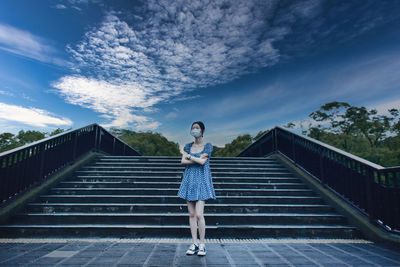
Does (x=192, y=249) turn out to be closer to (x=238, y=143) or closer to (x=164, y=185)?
(x=164, y=185)

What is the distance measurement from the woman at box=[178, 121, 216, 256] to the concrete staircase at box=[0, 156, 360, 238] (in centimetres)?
95

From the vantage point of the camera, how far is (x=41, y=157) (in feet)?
16.7

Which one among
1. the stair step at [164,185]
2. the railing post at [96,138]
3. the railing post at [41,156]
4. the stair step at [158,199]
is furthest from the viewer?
the railing post at [96,138]

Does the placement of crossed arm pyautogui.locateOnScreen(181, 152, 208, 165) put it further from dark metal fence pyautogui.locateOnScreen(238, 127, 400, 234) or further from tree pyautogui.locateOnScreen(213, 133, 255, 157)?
tree pyautogui.locateOnScreen(213, 133, 255, 157)

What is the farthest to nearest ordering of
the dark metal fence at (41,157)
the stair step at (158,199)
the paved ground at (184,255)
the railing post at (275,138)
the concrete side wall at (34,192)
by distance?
the railing post at (275,138) < the stair step at (158,199) < the dark metal fence at (41,157) < the concrete side wall at (34,192) < the paved ground at (184,255)

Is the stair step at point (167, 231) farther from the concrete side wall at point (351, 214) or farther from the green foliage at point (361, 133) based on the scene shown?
the green foliage at point (361, 133)

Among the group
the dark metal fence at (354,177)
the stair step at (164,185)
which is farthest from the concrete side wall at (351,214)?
the stair step at (164,185)

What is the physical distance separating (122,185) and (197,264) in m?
3.37

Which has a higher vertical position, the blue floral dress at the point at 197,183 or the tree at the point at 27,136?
the tree at the point at 27,136

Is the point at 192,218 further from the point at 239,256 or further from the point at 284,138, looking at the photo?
the point at 284,138

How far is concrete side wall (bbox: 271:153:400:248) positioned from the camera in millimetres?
3512

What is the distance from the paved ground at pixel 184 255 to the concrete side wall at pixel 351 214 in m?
0.20

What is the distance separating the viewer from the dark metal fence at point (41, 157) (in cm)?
421

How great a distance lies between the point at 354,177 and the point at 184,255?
3563 millimetres
